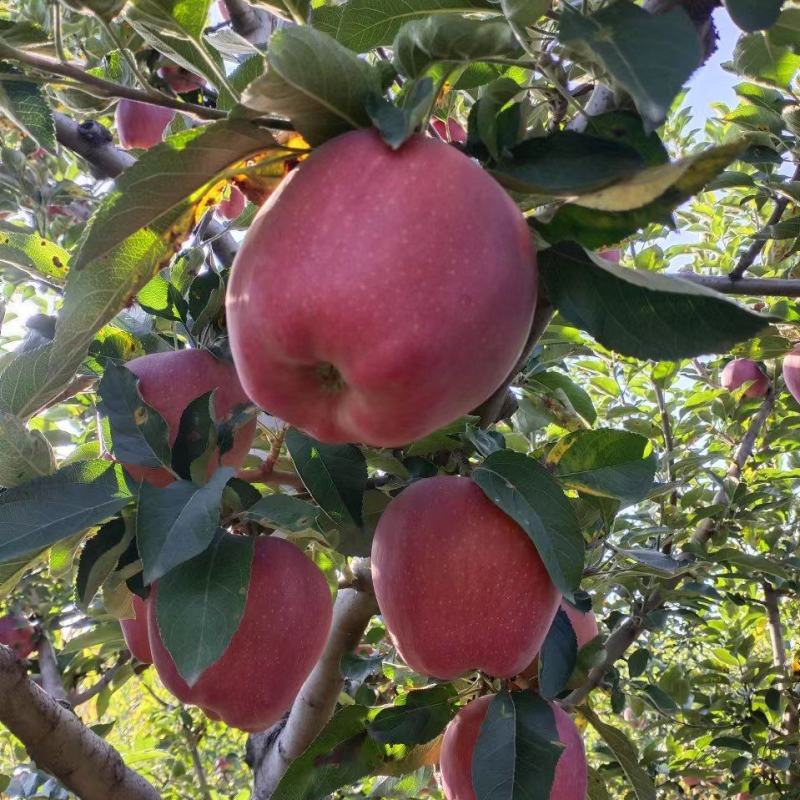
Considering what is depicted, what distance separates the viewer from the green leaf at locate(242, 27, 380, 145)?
72cm

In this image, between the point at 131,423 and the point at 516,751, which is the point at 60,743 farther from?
the point at 516,751

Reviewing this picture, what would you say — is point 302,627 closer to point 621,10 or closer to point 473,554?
point 473,554

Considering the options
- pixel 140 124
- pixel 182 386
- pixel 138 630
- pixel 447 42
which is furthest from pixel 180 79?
pixel 447 42

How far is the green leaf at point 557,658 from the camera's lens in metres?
1.19

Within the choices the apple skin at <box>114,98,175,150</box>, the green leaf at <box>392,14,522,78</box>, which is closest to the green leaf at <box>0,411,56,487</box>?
the green leaf at <box>392,14,522,78</box>

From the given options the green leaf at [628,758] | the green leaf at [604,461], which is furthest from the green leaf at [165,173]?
the green leaf at [628,758]

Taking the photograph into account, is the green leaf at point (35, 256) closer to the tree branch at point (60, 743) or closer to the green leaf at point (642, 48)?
the tree branch at point (60, 743)

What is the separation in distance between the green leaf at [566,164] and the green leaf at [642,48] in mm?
83

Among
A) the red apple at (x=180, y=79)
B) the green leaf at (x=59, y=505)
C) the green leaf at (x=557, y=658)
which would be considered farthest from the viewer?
the red apple at (x=180, y=79)

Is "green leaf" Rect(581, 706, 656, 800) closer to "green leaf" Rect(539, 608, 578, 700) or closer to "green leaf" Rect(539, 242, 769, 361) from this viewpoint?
"green leaf" Rect(539, 608, 578, 700)

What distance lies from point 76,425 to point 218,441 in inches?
78.7

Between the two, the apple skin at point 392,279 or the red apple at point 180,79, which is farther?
the red apple at point 180,79

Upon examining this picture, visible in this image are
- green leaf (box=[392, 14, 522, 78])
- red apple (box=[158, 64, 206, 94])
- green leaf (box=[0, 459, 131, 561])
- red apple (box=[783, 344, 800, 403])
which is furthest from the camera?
red apple (box=[158, 64, 206, 94])

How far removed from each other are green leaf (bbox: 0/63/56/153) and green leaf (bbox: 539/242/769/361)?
626 millimetres
